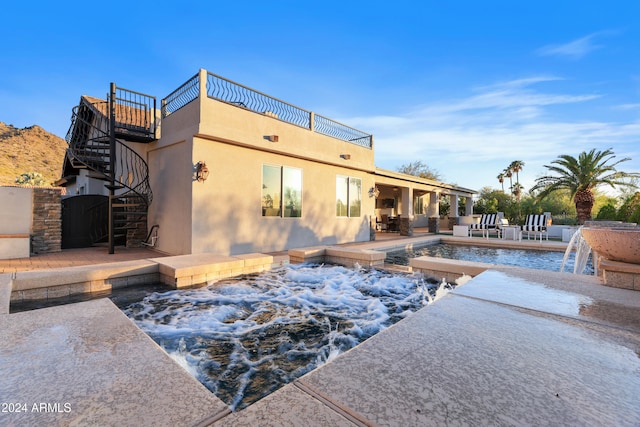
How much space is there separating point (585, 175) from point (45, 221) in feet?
68.0

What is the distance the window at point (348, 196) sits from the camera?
10227mm

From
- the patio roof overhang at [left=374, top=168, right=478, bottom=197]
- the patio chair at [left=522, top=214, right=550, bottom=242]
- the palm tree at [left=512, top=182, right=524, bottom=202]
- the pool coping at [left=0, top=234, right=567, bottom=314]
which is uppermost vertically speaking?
the palm tree at [left=512, top=182, right=524, bottom=202]

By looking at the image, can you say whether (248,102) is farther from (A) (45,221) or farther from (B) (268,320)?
(B) (268,320)

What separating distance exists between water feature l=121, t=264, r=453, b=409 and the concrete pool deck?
1.95 ft

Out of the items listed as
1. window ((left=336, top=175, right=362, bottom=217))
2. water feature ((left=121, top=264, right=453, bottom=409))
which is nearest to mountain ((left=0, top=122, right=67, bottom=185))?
window ((left=336, top=175, right=362, bottom=217))

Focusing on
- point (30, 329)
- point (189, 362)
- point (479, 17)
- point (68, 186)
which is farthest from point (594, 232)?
point (68, 186)

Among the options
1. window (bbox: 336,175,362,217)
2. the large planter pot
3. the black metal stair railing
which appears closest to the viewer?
the large planter pot

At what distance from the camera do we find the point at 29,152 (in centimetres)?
2838

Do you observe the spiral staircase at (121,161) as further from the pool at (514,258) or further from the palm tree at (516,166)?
the palm tree at (516,166)

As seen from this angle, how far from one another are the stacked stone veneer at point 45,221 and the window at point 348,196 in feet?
25.8

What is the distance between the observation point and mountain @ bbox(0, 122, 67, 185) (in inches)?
1008

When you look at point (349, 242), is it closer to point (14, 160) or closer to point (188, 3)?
point (188, 3)

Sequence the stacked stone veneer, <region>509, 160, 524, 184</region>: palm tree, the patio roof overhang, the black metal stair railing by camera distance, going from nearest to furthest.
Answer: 1. the stacked stone veneer
2. the black metal stair railing
3. the patio roof overhang
4. <region>509, 160, 524, 184</region>: palm tree

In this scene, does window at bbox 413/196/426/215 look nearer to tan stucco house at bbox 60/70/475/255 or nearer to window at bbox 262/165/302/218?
tan stucco house at bbox 60/70/475/255
